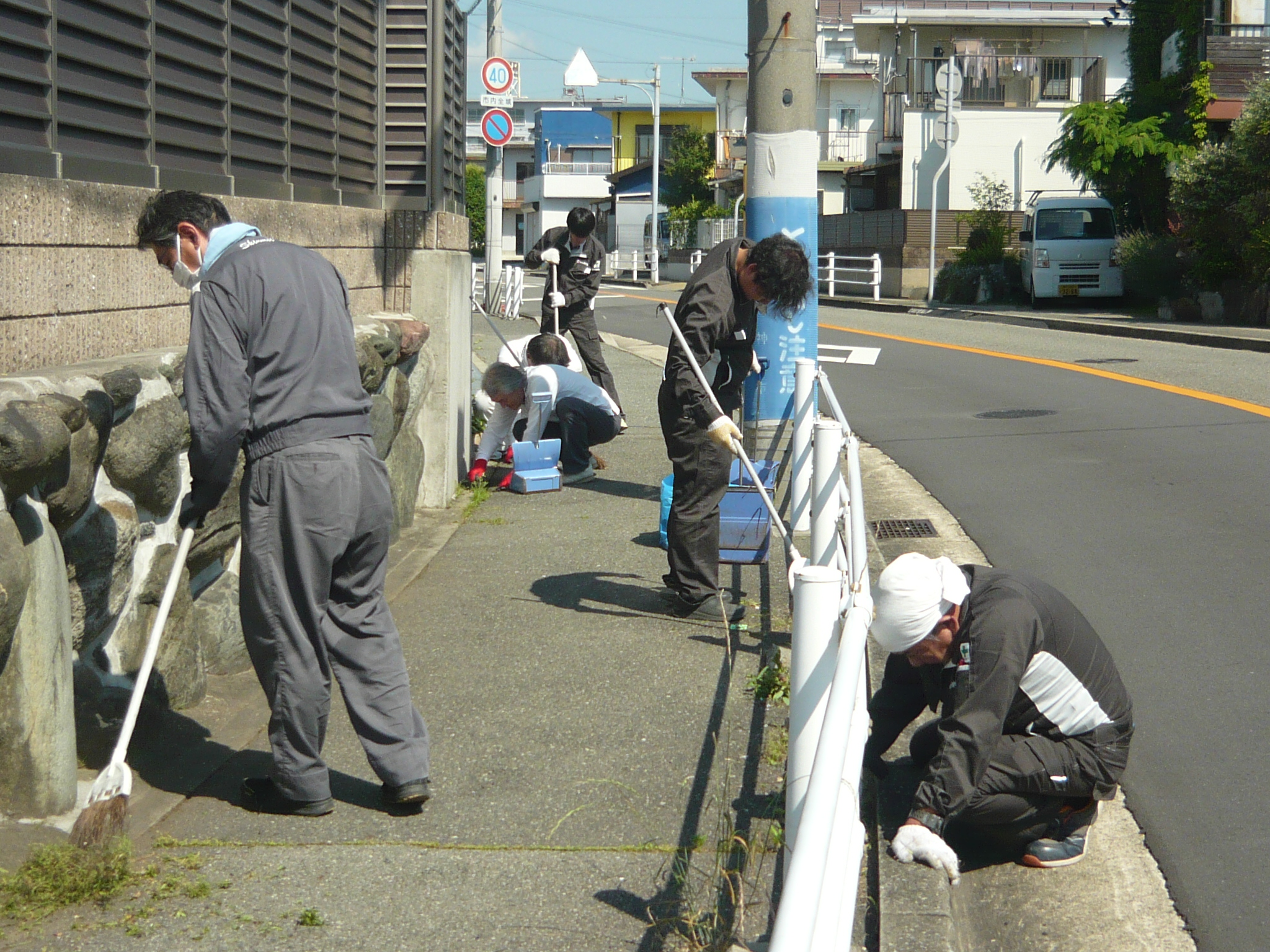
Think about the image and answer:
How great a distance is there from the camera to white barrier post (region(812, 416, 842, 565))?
4.75 metres

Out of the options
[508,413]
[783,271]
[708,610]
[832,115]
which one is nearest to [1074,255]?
[508,413]

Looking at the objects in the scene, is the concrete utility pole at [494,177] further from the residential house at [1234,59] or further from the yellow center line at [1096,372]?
the residential house at [1234,59]

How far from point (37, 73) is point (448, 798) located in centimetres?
260

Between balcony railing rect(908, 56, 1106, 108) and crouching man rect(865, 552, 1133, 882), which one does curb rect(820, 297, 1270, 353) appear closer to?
balcony railing rect(908, 56, 1106, 108)

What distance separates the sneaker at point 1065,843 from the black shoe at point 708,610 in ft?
7.20

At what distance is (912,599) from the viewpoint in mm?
3598

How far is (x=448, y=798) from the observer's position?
13.5 feet

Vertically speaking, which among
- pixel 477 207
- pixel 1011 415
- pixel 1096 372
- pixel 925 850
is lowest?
pixel 925 850

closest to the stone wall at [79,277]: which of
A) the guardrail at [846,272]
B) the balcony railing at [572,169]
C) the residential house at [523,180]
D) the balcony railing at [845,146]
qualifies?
the guardrail at [846,272]

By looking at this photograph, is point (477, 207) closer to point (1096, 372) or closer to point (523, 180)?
point (523, 180)


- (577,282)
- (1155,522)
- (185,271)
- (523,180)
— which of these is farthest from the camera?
(523,180)

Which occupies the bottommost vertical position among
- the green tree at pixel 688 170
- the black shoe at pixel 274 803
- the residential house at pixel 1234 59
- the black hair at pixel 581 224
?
the black shoe at pixel 274 803

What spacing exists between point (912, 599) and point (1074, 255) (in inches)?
927

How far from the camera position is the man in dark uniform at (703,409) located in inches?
224
